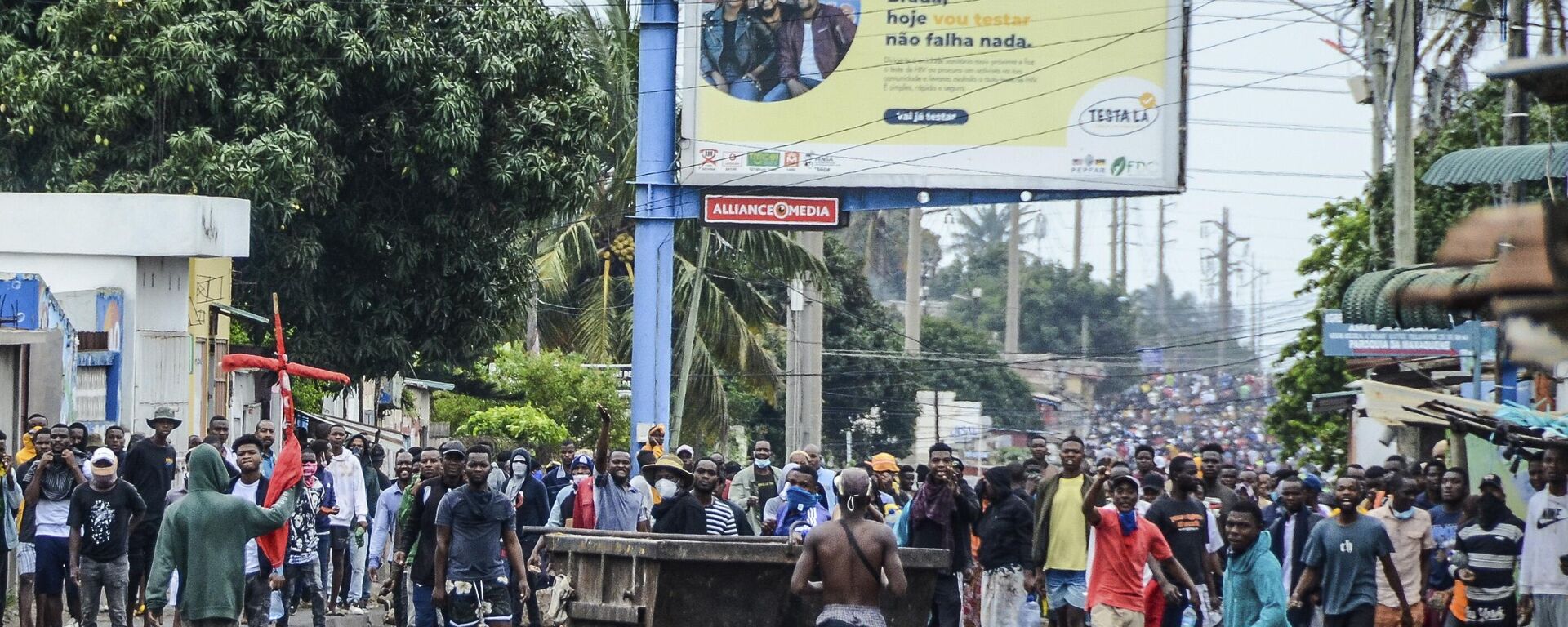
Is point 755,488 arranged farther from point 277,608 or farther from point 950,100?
point 950,100

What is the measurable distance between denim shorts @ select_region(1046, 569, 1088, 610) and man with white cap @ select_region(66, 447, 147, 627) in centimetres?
632

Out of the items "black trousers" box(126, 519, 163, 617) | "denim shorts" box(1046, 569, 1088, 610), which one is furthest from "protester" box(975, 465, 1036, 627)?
"black trousers" box(126, 519, 163, 617)

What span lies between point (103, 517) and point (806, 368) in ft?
67.9

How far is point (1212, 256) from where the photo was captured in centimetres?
9381

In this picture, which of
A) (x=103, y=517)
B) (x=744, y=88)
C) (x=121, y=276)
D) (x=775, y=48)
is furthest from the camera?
(x=775, y=48)

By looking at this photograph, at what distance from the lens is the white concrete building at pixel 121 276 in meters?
19.5

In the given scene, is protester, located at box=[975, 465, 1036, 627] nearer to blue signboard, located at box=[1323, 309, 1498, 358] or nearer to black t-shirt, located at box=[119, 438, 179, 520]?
blue signboard, located at box=[1323, 309, 1498, 358]

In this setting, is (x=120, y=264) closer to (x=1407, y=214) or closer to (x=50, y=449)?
(x=50, y=449)

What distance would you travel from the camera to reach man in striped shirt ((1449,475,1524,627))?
498 inches

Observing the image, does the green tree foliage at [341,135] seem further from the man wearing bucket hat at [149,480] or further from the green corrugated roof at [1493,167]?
the green corrugated roof at [1493,167]

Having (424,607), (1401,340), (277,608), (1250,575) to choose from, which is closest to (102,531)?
(277,608)

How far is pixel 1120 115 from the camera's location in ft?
82.1

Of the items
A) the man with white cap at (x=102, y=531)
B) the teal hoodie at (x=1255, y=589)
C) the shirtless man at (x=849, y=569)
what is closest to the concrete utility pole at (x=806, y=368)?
the man with white cap at (x=102, y=531)

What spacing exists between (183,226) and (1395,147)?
12379mm
